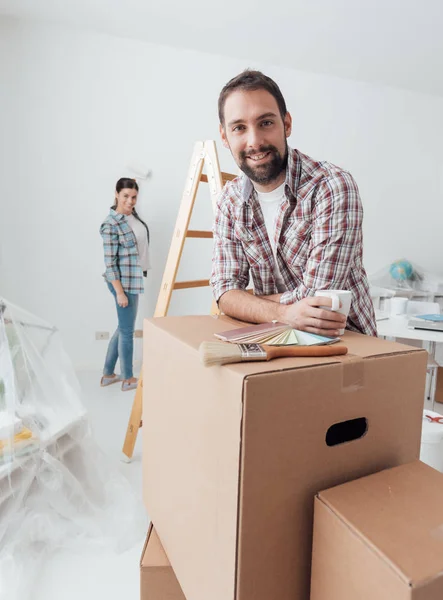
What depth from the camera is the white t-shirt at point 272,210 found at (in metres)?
1.06

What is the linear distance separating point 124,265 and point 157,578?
223 centimetres

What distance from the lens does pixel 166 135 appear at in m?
3.09

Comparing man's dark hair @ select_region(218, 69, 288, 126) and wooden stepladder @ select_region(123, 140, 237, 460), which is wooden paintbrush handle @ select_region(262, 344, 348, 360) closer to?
man's dark hair @ select_region(218, 69, 288, 126)

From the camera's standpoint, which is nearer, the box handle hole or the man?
the box handle hole

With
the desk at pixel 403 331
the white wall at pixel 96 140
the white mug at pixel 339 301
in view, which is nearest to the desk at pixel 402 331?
the desk at pixel 403 331

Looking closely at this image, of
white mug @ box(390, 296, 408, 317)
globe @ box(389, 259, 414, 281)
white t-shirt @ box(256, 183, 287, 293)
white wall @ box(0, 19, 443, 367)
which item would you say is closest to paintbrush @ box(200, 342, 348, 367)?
white t-shirt @ box(256, 183, 287, 293)

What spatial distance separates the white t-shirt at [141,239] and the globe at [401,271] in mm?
1834

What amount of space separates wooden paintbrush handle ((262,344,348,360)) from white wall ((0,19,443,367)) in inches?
108

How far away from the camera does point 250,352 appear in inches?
20.0

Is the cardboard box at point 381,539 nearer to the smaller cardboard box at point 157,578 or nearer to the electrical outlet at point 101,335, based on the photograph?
the smaller cardboard box at point 157,578

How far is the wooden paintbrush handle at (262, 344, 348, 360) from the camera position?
1.72 feet

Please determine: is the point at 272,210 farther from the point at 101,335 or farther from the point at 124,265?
the point at 101,335

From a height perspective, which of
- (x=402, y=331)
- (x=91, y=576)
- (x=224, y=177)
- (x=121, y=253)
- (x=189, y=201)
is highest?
(x=224, y=177)

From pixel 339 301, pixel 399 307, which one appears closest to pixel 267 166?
pixel 339 301
